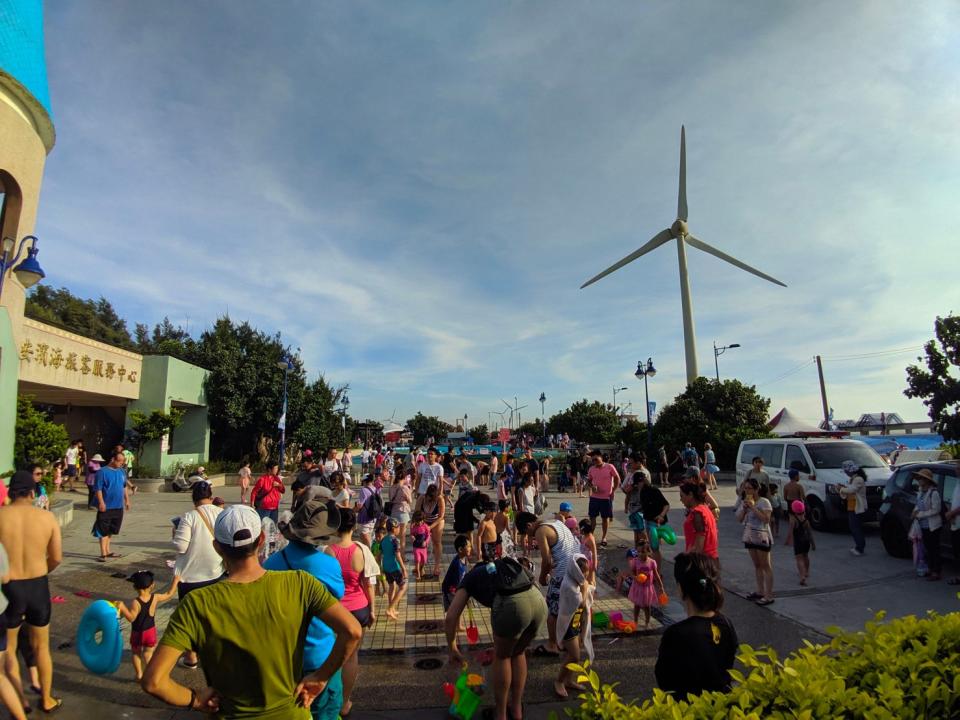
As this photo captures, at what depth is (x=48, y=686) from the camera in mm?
4012

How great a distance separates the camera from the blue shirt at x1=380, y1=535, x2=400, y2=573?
6.21 m

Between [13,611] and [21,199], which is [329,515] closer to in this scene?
[13,611]

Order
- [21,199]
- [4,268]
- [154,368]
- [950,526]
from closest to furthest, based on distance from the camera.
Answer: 1. [950,526]
2. [4,268]
3. [21,199]
4. [154,368]

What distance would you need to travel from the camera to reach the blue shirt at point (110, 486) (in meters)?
8.27

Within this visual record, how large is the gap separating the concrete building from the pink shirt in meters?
10.9

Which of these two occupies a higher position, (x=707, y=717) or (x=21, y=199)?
(x=21, y=199)

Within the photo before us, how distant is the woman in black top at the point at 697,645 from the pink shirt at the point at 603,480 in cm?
701

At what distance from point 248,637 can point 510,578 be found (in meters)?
2.14

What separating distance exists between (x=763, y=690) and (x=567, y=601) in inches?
93.9

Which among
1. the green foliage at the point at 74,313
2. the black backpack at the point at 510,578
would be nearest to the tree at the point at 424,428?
the green foliage at the point at 74,313

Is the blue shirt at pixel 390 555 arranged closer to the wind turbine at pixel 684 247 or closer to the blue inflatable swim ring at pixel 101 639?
the blue inflatable swim ring at pixel 101 639

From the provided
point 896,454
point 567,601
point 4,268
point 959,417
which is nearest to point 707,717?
point 567,601

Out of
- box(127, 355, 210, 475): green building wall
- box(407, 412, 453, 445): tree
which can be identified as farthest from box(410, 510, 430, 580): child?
box(407, 412, 453, 445): tree

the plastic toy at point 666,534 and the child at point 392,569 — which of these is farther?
the plastic toy at point 666,534
